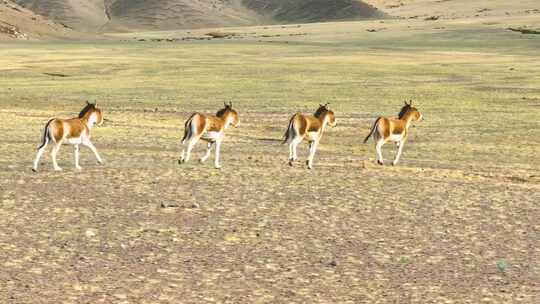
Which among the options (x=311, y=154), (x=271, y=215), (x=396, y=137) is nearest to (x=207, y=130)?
(x=311, y=154)

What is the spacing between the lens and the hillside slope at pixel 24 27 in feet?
453

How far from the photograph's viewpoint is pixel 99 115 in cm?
2169

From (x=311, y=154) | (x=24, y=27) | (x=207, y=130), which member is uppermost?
(x=24, y=27)

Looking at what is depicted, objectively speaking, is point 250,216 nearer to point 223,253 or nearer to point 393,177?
point 223,253

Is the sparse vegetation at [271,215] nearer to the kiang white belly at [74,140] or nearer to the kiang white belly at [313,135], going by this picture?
the kiang white belly at [74,140]

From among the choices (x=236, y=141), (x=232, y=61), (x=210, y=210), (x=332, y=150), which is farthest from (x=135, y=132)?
(x=232, y=61)

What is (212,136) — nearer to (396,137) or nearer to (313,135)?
(313,135)

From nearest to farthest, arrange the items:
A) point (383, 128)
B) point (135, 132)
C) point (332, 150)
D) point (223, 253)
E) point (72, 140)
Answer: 1. point (223, 253)
2. point (72, 140)
3. point (383, 128)
4. point (332, 150)
5. point (135, 132)

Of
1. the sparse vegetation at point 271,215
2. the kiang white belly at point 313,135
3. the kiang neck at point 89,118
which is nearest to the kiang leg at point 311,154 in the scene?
the kiang white belly at point 313,135

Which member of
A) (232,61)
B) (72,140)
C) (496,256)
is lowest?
(496,256)

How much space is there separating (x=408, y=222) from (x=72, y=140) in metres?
8.24

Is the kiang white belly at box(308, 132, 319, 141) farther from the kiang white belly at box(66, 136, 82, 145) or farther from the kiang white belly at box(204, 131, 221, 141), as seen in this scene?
the kiang white belly at box(66, 136, 82, 145)

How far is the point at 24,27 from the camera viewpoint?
15188 centimetres

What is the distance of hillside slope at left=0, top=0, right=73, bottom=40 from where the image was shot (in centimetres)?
13799
